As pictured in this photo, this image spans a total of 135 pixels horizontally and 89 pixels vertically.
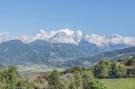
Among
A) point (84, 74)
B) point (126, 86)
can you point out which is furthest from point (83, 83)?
point (126, 86)

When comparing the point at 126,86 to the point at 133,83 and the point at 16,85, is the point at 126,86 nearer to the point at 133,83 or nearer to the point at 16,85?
the point at 133,83

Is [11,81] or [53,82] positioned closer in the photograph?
[11,81]

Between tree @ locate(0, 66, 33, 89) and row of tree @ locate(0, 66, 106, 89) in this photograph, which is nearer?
tree @ locate(0, 66, 33, 89)

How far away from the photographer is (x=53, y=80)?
176 m

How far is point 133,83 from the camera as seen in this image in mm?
192875

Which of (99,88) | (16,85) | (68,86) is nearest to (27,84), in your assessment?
(16,85)

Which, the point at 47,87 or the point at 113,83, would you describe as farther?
the point at 113,83

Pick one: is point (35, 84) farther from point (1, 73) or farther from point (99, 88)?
point (99, 88)

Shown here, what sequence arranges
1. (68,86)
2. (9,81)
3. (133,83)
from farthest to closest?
(133,83) < (9,81) < (68,86)

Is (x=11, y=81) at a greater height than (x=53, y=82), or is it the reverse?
(x=11, y=81)

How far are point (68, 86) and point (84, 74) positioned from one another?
30.3 m

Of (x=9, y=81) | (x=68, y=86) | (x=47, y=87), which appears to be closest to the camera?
(x=68, y=86)

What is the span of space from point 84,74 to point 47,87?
51.7 ft

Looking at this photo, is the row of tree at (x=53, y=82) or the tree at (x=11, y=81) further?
the row of tree at (x=53, y=82)
